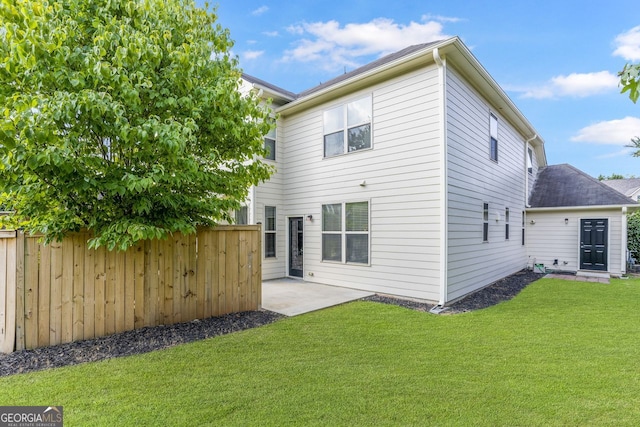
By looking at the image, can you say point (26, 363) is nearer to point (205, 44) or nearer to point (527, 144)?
point (205, 44)

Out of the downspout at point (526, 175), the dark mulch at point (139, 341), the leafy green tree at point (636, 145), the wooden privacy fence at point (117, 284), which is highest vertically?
the leafy green tree at point (636, 145)

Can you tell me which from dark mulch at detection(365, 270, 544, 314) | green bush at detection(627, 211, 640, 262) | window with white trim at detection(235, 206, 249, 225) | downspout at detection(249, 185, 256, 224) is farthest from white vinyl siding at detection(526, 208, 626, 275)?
window with white trim at detection(235, 206, 249, 225)

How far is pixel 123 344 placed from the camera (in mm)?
3965

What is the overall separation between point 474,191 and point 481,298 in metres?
2.51

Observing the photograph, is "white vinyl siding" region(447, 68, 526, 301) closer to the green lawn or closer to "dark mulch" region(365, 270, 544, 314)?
"dark mulch" region(365, 270, 544, 314)

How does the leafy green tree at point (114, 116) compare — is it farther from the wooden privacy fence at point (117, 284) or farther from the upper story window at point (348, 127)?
the upper story window at point (348, 127)

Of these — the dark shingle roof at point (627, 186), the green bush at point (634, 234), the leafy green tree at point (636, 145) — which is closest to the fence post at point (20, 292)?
the green bush at point (634, 234)

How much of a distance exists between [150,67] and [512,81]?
1533 centimetres

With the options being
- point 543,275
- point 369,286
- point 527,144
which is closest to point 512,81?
point 527,144

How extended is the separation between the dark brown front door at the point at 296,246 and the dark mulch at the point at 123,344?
3.88m

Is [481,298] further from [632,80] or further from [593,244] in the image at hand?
[593,244]

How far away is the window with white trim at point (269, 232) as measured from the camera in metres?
8.99

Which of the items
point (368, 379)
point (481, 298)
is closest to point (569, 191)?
point (481, 298)

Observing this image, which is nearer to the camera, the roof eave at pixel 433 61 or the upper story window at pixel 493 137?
the roof eave at pixel 433 61
